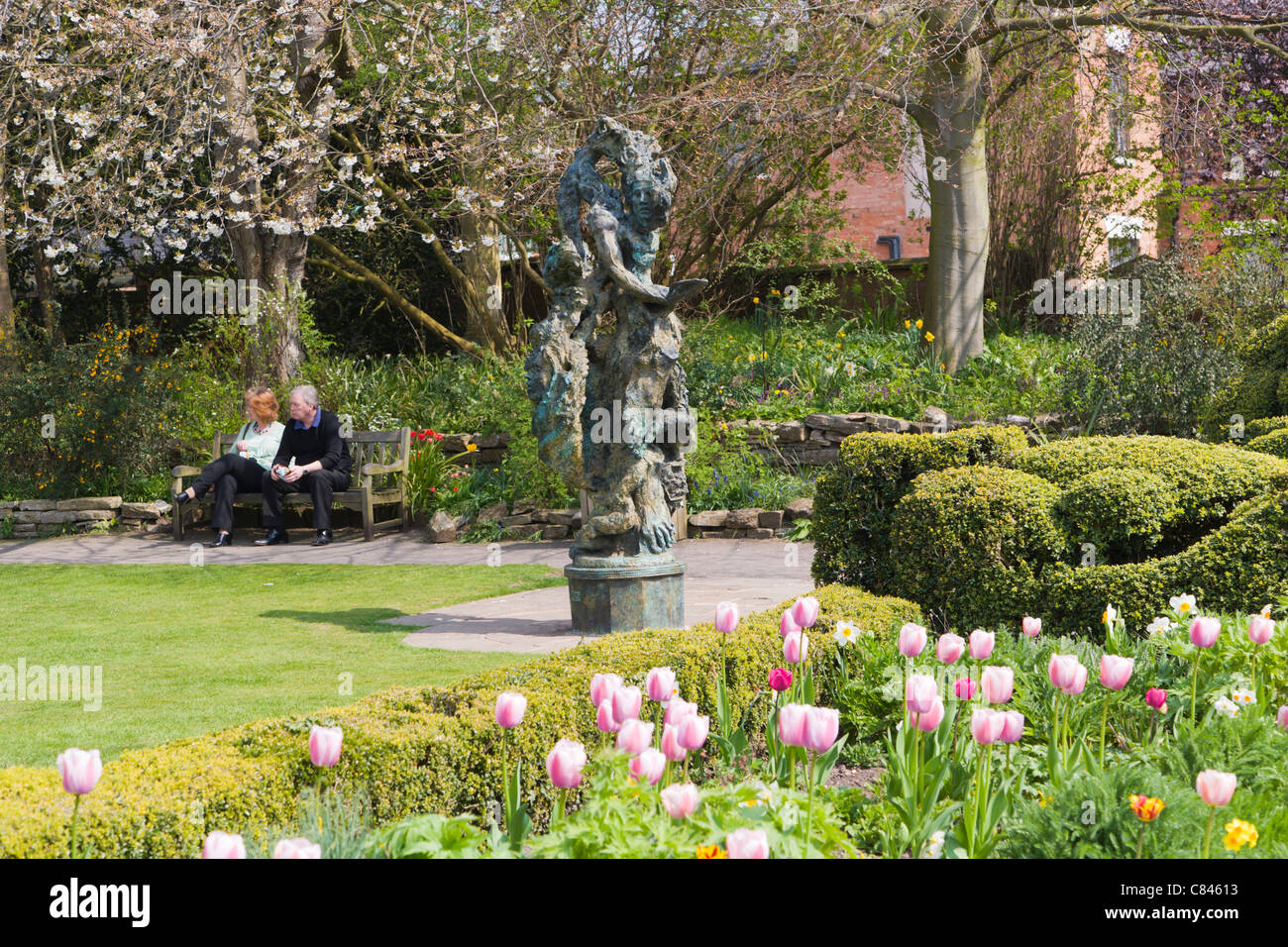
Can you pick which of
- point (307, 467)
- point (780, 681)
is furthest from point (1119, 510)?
point (307, 467)

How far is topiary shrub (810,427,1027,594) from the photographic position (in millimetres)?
5562

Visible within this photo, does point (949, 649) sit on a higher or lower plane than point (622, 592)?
higher

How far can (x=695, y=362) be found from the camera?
41.2 feet

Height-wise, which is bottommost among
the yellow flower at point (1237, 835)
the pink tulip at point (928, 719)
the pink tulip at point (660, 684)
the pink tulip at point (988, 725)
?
the yellow flower at point (1237, 835)

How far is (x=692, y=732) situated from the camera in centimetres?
232

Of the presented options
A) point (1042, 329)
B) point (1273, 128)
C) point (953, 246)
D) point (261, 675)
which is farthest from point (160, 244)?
point (1273, 128)

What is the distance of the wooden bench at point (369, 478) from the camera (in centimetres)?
1138

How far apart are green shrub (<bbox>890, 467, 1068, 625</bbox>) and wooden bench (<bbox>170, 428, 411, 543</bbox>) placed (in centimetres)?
720

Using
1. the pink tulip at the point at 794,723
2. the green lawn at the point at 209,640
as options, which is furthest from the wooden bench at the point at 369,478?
the pink tulip at the point at 794,723

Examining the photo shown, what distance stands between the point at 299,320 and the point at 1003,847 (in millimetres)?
12150

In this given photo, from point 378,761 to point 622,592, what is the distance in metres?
3.45

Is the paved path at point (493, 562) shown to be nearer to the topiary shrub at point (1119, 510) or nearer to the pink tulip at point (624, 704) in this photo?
the topiary shrub at point (1119, 510)

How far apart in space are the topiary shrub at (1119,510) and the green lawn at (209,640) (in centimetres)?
262

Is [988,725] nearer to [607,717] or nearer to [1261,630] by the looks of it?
[607,717]
